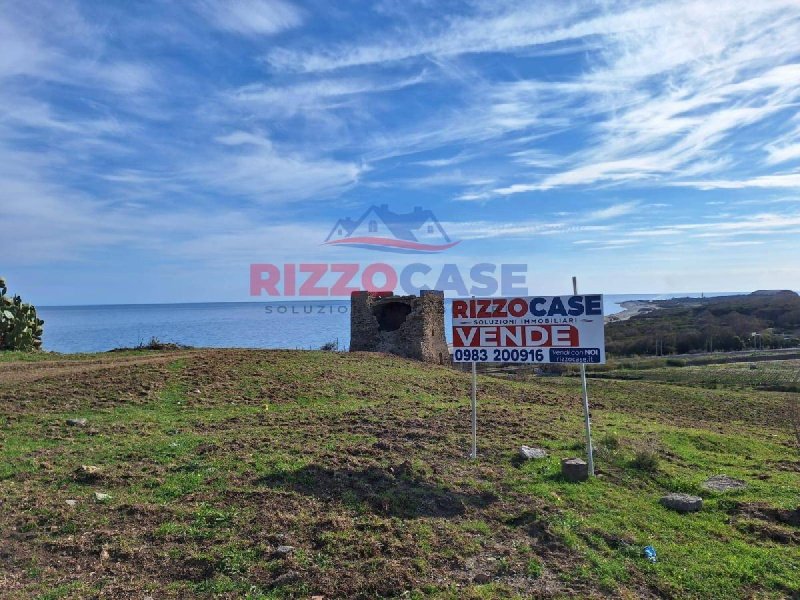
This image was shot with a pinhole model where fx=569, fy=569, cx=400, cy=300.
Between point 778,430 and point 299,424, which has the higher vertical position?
point 299,424

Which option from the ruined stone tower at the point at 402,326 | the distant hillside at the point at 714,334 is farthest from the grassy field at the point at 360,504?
the distant hillside at the point at 714,334

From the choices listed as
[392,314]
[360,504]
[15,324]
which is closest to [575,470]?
[360,504]

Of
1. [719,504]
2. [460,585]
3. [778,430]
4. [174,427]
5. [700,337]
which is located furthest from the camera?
[700,337]

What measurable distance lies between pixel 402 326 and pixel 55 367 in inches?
532

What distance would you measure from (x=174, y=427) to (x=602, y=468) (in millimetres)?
7885

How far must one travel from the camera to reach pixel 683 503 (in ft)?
24.8

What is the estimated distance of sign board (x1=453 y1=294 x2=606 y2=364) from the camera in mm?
8922

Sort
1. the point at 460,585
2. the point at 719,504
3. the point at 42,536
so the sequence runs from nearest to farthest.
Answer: the point at 460,585 → the point at 42,536 → the point at 719,504

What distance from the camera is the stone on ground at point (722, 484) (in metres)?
8.40

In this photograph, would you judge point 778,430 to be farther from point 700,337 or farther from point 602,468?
point 700,337

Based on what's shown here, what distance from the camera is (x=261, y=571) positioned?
5465mm

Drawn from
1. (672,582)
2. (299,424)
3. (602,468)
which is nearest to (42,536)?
(299,424)

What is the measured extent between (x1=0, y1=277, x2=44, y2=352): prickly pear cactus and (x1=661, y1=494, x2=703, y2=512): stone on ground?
2453 cm

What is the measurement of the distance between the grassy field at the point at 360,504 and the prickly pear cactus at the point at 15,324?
37.0 feet
